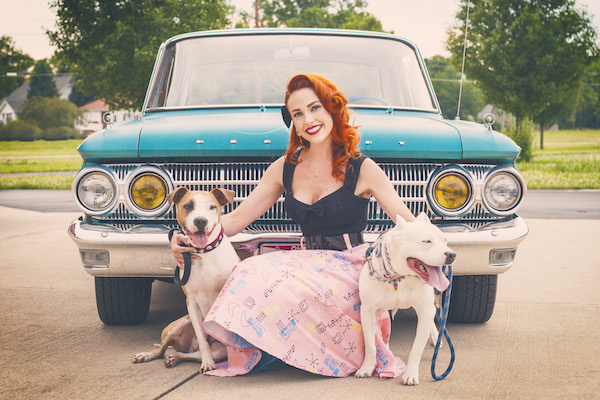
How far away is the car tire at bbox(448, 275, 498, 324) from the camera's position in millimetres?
4297

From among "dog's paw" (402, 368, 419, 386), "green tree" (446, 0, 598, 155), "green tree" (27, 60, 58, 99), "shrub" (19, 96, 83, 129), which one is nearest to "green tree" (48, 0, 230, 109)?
"green tree" (446, 0, 598, 155)

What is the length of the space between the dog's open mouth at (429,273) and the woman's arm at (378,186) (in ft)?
1.77

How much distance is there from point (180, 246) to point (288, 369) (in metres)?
0.84

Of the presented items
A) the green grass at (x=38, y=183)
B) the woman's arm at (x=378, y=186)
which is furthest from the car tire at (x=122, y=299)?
the green grass at (x=38, y=183)

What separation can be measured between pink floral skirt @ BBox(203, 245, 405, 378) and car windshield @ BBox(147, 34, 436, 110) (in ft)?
5.55

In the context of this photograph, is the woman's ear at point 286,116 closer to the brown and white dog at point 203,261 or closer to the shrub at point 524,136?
the brown and white dog at point 203,261

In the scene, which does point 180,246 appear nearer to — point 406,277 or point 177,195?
point 177,195

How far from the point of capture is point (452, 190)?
3861 mm

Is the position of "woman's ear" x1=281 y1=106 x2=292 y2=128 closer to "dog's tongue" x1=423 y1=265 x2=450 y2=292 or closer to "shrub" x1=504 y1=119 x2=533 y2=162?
"dog's tongue" x1=423 y1=265 x2=450 y2=292

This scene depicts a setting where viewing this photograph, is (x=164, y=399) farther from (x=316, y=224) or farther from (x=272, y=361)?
(x=316, y=224)

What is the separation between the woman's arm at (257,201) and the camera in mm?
3684

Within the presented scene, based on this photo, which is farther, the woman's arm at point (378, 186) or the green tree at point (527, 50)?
the green tree at point (527, 50)

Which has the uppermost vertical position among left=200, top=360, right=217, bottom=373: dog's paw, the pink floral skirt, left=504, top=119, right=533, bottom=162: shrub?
the pink floral skirt

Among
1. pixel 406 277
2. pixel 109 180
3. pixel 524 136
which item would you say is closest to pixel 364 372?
pixel 406 277
